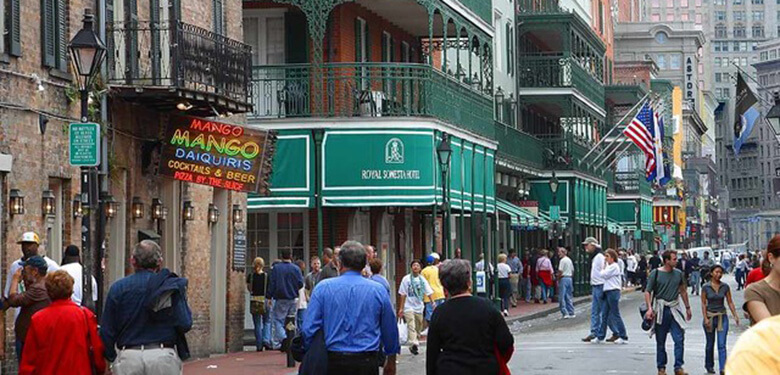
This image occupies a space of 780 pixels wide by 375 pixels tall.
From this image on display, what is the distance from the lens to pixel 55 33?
20422 mm

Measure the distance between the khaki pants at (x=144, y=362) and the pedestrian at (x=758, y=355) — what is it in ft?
24.5

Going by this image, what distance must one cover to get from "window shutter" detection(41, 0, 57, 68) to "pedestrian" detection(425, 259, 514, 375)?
35.0 ft

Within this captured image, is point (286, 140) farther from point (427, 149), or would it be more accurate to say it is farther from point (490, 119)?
point (490, 119)

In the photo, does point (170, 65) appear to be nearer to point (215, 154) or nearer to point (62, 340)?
point (215, 154)

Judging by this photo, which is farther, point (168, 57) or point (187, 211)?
point (187, 211)

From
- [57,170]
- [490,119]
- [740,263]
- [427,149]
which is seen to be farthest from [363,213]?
[740,263]

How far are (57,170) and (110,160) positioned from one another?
1.66 m

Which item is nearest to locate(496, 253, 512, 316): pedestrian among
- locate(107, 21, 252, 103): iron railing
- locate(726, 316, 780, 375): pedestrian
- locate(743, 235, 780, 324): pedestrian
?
locate(107, 21, 252, 103): iron railing

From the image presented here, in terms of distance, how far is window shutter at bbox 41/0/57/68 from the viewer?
20031 mm

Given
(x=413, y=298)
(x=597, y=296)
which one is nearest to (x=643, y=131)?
(x=597, y=296)

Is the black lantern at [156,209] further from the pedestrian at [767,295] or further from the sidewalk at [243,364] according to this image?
the pedestrian at [767,295]

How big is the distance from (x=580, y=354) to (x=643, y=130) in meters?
32.0

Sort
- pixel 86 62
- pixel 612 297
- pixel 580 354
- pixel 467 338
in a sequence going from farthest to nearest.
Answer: pixel 612 297 < pixel 580 354 < pixel 86 62 < pixel 467 338

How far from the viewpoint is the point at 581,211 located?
61750 millimetres
